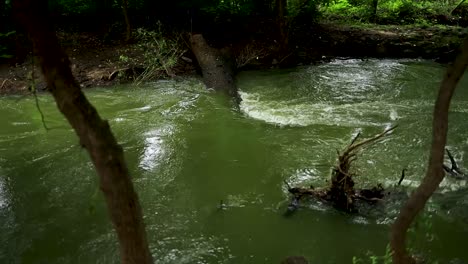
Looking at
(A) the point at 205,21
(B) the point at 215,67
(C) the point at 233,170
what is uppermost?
(A) the point at 205,21

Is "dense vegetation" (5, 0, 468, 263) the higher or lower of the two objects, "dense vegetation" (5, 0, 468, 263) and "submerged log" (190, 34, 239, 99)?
the higher

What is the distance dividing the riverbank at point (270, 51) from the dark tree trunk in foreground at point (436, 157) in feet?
26.0

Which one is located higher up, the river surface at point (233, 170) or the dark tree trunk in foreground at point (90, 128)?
the dark tree trunk in foreground at point (90, 128)

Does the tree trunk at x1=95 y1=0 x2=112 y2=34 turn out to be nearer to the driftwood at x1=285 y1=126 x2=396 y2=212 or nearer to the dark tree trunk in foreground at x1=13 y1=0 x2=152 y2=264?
the driftwood at x1=285 y1=126 x2=396 y2=212

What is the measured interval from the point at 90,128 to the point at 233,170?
144 inches

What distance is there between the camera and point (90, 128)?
214 cm

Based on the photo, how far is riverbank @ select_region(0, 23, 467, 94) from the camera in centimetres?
988

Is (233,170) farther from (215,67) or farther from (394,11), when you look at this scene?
(394,11)

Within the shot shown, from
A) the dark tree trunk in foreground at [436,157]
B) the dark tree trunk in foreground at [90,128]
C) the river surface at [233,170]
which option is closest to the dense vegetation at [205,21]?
the river surface at [233,170]

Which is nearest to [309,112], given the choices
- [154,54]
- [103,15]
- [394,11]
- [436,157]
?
Result: [154,54]

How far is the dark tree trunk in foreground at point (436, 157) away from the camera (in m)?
2.13

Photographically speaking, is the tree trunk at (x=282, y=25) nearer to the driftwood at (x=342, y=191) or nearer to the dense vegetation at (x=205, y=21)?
the dense vegetation at (x=205, y=21)

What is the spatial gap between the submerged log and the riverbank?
392 mm

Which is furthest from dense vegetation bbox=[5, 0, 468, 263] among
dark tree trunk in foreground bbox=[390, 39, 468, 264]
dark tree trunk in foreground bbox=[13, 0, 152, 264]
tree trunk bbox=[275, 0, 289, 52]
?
dark tree trunk in foreground bbox=[13, 0, 152, 264]
